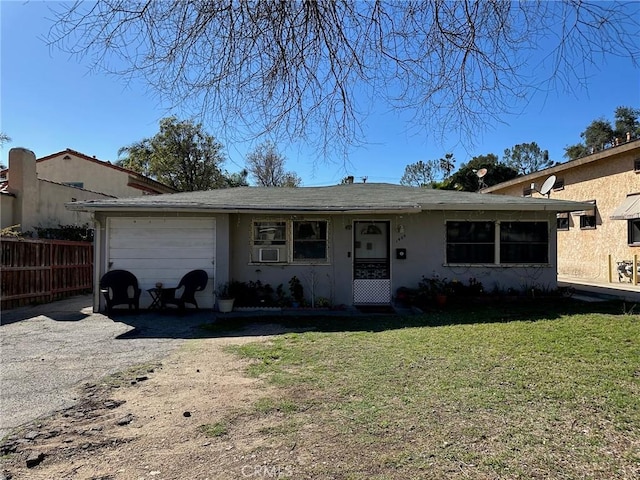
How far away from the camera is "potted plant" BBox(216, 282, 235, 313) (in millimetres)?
9219

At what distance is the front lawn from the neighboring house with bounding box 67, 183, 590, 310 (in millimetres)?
3776

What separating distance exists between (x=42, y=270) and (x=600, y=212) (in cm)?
1904

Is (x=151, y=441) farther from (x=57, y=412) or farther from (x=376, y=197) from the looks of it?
(x=376, y=197)

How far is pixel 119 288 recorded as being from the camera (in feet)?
30.1

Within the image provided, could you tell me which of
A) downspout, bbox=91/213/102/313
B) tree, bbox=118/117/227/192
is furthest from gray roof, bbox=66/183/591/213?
tree, bbox=118/117/227/192

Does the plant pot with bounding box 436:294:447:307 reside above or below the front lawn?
above

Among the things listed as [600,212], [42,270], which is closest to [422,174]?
[600,212]

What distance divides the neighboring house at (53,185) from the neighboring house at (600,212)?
17621 millimetres

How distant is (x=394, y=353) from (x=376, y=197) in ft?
19.9

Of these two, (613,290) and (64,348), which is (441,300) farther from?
(64,348)

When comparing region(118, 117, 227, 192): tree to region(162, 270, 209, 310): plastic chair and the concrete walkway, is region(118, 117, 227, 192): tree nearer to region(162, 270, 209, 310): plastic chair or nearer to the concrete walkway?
region(162, 270, 209, 310): plastic chair

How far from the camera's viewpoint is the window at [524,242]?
10445 millimetres

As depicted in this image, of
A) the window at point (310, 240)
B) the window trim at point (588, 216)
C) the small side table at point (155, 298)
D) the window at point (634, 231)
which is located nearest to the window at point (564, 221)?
the window trim at point (588, 216)

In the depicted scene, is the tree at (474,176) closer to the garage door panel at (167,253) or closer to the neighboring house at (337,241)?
the neighboring house at (337,241)
